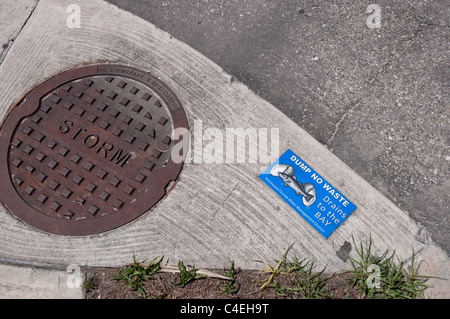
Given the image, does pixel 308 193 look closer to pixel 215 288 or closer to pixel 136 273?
pixel 215 288

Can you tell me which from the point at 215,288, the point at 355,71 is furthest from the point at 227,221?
the point at 355,71

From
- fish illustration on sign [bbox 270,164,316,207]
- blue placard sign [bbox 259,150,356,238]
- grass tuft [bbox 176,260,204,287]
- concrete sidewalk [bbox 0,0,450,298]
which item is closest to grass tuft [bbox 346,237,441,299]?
concrete sidewalk [bbox 0,0,450,298]

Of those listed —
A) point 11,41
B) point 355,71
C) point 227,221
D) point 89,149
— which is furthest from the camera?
point 11,41

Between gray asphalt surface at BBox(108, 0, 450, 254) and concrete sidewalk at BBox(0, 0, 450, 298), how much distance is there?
0.12 metres

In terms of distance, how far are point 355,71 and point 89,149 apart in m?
2.25

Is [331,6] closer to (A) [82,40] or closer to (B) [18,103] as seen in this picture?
(A) [82,40]

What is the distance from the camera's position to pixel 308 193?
10.0 ft

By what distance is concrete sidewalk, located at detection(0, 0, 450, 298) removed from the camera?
2.89 meters

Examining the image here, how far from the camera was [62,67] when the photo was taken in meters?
3.66

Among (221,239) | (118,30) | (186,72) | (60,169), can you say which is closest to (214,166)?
(221,239)

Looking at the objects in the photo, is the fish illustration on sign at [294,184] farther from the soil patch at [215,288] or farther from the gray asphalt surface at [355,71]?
the soil patch at [215,288]

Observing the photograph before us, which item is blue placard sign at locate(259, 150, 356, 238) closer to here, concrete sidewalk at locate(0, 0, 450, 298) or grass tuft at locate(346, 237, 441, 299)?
concrete sidewalk at locate(0, 0, 450, 298)

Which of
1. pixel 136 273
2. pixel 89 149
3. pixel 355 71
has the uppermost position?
pixel 355 71
